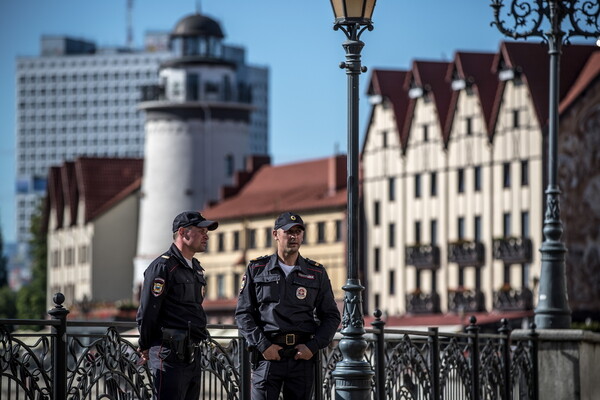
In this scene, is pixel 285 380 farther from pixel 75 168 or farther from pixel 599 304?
pixel 75 168

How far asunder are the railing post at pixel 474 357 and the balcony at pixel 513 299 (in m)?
68.9

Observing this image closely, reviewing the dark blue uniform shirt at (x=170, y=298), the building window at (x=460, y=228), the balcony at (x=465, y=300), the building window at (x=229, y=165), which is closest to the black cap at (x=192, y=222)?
the dark blue uniform shirt at (x=170, y=298)

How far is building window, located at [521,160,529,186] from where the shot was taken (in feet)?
314

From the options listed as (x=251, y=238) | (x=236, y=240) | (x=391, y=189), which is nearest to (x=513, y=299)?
(x=391, y=189)

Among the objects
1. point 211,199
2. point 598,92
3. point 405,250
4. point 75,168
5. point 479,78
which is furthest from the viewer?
point 75,168

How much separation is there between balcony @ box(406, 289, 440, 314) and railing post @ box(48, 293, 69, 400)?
8480 centimetres

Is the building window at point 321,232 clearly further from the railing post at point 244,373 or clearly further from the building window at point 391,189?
the railing post at point 244,373

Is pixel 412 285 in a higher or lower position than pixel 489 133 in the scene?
lower

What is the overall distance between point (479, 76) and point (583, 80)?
7.03m

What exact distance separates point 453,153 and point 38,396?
3385 inches

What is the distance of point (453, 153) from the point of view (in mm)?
102875

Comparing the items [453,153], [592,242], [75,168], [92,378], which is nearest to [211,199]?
[75,168]

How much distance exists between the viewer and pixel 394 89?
355ft

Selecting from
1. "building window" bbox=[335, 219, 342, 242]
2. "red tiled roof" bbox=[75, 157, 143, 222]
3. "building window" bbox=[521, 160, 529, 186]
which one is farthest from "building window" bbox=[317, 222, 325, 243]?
"red tiled roof" bbox=[75, 157, 143, 222]
